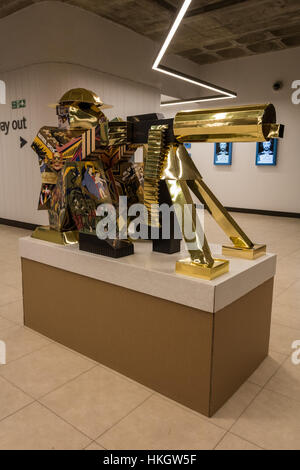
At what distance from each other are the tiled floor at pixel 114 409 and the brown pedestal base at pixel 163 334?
0.21ft

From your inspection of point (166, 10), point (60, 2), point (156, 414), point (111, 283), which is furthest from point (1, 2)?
point (156, 414)

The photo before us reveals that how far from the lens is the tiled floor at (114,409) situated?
1433mm

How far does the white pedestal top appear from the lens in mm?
1500

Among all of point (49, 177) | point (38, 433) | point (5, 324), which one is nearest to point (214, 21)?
point (49, 177)

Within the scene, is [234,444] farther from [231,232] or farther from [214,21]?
[214,21]

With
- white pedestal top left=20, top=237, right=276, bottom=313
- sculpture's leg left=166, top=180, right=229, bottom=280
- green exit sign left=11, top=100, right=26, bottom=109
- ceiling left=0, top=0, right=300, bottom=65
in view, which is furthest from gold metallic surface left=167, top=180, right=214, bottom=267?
green exit sign left=11, top=100, right=26, bottom=109

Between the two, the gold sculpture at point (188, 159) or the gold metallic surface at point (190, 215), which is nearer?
the gold sculpture at point (188, 159)

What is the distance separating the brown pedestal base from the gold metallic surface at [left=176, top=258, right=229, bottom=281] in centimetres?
15

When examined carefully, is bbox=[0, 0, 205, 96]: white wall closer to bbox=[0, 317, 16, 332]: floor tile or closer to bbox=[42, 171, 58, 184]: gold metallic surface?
bbox=[42, 171, 58, 184]: gold metallic surface

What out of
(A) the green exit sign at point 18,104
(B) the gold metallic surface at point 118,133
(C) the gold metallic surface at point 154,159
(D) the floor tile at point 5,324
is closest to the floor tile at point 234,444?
(C) the gold metallic surface at point 154,159

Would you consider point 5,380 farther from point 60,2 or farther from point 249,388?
point 60,2

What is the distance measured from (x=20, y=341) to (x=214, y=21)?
5907mm

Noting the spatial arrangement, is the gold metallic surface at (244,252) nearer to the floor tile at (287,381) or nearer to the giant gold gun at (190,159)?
the giant gold gun at (190,159)

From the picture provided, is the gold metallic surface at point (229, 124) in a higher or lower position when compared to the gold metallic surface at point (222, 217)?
higher
